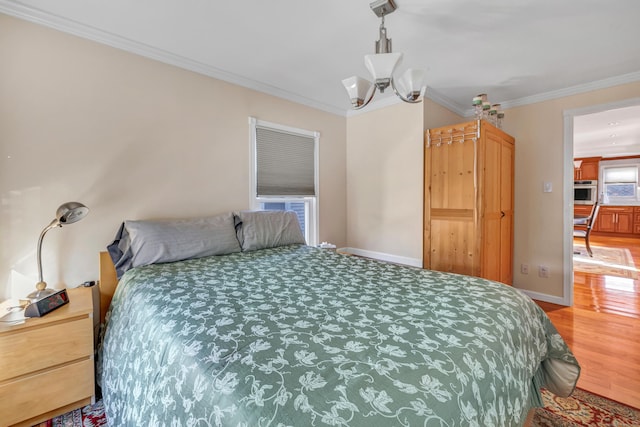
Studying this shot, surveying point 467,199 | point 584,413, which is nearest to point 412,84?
point 467,199

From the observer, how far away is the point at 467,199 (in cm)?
273

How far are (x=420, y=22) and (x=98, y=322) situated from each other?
Answer: 3112mm

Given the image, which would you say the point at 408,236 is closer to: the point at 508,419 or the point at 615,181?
the point at 508,419

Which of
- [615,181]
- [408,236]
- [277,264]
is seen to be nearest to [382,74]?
[277,264]

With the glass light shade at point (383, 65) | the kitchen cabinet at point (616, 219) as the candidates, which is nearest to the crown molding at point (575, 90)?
the glass light shade at point (383, 65)

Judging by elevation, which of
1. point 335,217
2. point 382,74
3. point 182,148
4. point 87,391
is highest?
point 382,74

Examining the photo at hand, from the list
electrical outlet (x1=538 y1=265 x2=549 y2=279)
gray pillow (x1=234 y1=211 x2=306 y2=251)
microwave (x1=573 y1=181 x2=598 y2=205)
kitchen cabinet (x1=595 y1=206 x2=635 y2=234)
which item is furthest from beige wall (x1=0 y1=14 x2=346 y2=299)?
kitchen cabinet (x1=595 y1=206 x2=635 y2=234)

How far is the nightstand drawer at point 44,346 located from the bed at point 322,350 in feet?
0.41

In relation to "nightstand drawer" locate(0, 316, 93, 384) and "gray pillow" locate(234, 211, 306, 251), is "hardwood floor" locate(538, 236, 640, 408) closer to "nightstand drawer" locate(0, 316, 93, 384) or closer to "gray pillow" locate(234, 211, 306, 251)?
"gray pillow" locate(234, 211, 306, 251)

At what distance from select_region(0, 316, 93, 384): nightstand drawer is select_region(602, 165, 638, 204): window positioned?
1106 centimetres

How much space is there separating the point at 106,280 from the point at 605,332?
4173 mm

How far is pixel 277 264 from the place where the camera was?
6.61 ft

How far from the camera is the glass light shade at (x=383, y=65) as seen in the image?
5.11 feet

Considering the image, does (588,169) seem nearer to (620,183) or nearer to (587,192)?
(587,192)
